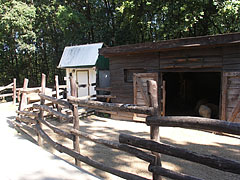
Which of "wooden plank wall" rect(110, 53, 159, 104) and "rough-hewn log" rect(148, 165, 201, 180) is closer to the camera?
"rough-hewn log" rect(148, 165, 201, 180)

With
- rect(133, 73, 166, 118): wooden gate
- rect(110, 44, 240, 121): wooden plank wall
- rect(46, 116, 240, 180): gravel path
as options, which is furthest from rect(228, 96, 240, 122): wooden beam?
rect(133, 73, 166, 118): wooden gate

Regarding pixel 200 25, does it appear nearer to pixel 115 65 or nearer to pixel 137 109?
pixel 115 65

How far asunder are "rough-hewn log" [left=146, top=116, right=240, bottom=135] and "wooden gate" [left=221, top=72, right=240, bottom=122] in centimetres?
468

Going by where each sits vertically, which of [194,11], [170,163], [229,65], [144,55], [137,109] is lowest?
[170,163]

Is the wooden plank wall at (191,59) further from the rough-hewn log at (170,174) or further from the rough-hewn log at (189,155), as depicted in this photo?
the rough-hewn log at (170,174)

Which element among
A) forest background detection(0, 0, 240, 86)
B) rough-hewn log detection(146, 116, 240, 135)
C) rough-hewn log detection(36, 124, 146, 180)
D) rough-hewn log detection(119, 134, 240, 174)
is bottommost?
rough-hewn log detection(36, 124, 146, 180)

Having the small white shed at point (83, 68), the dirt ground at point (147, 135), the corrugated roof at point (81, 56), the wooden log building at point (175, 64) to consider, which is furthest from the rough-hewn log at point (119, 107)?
the small white shed at point (83, 68)

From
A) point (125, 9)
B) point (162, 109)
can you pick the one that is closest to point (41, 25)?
point (125, 9)

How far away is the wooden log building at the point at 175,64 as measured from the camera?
19.6 ft

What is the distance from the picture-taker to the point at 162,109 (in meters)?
7.88

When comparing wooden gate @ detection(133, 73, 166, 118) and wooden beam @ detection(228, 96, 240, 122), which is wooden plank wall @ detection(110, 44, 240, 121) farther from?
wooden gate @ detection(133, 73, 166, 118)

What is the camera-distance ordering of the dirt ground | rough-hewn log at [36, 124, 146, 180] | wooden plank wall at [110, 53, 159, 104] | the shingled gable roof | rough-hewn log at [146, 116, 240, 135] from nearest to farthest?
rough-hewn log at [146, 116, 240, 135] < rough-hewn log at [36, 124, 146, 180] < the dirt ground < the shingled gable roof < wooden plank wall at [110, 53, 159, 104]

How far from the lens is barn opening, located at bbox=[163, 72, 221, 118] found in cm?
1260

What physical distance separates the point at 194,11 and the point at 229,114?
7.87m
